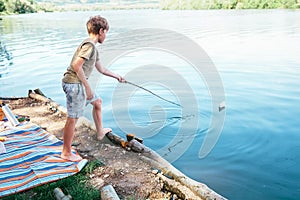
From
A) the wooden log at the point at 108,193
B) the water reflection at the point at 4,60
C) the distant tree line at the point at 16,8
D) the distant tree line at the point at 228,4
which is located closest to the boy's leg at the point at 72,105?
the wooden log at the point at 108,193

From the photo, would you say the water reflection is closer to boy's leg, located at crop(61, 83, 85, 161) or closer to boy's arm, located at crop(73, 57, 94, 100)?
boy's leg, located at crop(61, 83, 85, 161)

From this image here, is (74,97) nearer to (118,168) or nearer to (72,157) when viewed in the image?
(72,157)

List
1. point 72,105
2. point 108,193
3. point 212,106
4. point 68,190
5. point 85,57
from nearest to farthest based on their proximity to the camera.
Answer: point 108,193 < point 68,190 < point 85,57 < point 72,105 < point 212,106

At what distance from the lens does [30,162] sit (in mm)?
4430

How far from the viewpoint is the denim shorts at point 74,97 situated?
168 inches

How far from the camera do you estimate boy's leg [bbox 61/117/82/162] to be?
441cm

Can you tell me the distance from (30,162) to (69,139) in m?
0.60

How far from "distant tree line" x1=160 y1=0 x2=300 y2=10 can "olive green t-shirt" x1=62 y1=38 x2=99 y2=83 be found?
168 ft

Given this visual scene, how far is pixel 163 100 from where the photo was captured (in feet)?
29.7

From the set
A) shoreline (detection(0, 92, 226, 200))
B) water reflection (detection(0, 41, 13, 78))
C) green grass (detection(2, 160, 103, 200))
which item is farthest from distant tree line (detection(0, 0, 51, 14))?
green grass (detection(2, 160, 103, 200))

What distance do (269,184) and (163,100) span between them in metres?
4.43

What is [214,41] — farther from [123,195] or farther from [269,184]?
[123,195]

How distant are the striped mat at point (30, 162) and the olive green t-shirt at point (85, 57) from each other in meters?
1.11

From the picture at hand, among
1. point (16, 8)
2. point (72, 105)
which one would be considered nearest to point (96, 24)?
point (72, 105)
